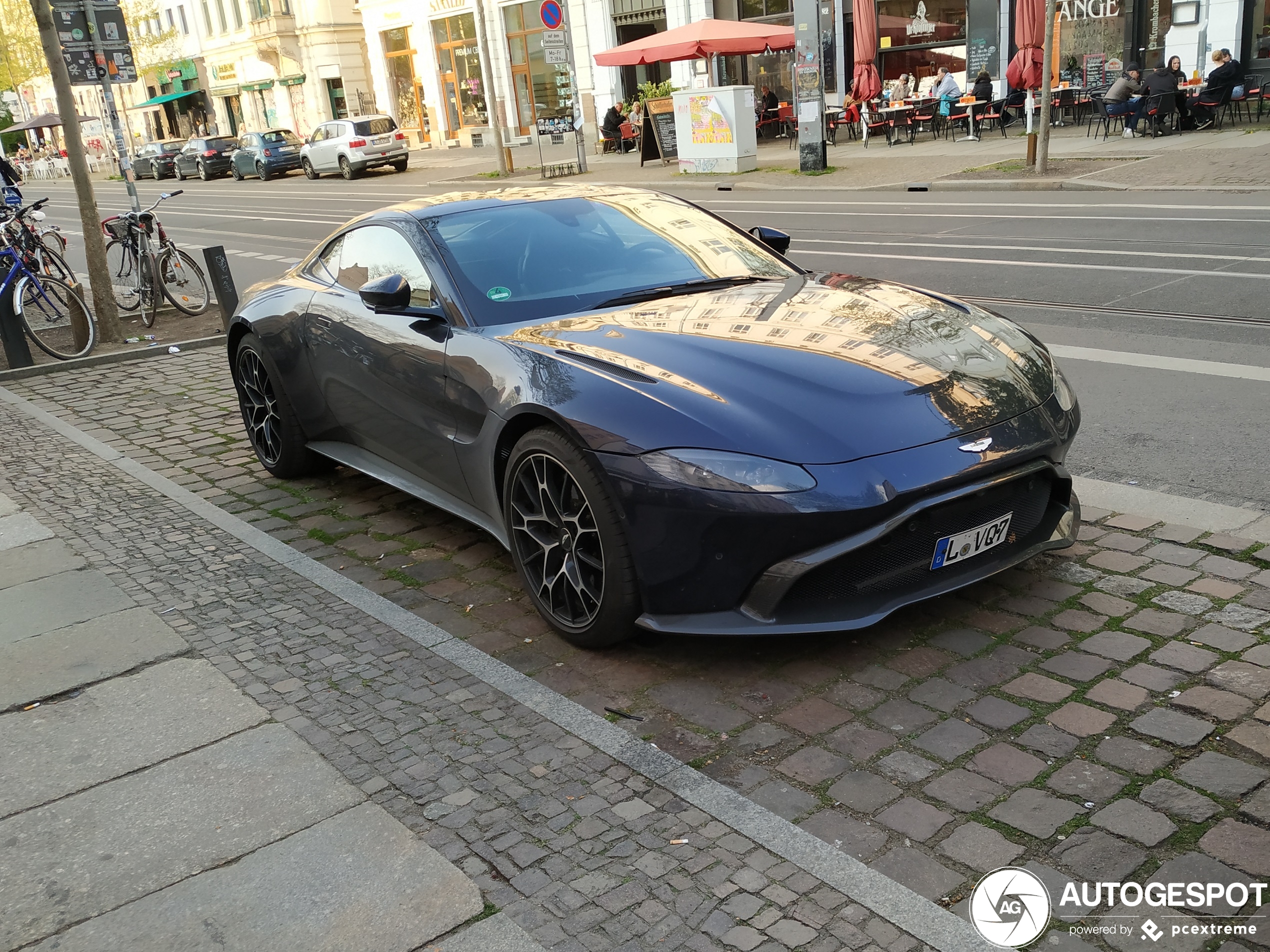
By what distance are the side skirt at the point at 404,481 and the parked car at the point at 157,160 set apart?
45.5 metres

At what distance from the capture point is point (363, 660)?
13.6 feet

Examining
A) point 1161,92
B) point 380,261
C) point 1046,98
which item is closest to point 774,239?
point 380,261

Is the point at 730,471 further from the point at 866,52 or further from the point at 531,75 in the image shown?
the point at 531,75

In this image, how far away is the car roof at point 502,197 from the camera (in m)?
5.18

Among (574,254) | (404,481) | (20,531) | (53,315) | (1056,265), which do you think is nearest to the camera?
(574,254)

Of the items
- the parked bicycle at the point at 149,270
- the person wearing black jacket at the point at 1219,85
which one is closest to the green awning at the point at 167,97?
the person wearing black jacket at the point at 1219,85

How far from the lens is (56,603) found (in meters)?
4.95

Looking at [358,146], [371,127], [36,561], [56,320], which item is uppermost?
[371,127]

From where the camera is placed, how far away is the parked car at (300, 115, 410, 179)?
33125 millimetres

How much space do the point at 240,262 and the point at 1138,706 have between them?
15301 mm

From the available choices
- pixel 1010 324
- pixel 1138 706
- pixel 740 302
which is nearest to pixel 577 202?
pixel 740 302

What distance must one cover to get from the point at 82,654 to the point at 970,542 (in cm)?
330

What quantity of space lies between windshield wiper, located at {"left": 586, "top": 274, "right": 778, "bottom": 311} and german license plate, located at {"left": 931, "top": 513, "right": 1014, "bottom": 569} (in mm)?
1625

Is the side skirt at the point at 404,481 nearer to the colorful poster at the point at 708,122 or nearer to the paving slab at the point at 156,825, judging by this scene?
the paving slab at the point at 156,825
